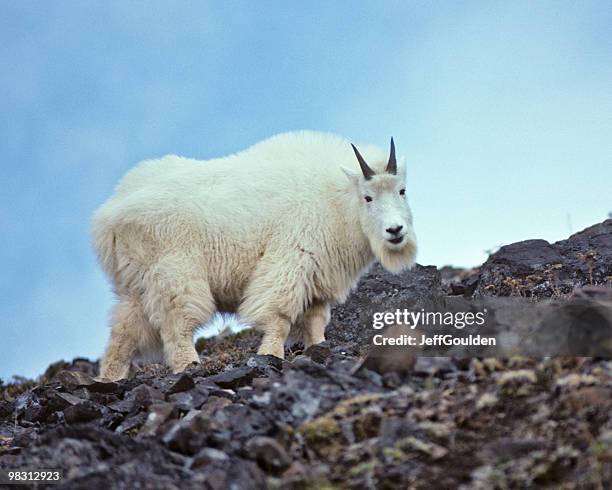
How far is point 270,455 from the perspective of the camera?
A: 4.83 meters

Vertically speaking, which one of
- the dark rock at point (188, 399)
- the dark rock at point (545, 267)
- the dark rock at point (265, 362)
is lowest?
the dark rock at point (188, 399)

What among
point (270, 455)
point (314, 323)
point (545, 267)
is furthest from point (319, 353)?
point (545, 267)

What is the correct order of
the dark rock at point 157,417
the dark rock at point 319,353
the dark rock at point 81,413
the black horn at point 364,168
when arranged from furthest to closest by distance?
the black horn at point 364,168 < the dark rock at point 319,353 < the dark rock at point 81,413 < the dark rock at point 157,417

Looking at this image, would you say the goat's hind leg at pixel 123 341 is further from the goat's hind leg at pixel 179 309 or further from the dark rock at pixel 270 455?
the dark rock at pixel 270 455

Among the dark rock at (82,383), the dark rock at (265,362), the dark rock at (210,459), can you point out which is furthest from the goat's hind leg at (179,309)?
the dark rock at (210,459)

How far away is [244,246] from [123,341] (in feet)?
5.90

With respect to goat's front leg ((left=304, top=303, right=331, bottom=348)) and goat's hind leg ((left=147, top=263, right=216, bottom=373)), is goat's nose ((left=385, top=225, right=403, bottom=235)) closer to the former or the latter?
goat's front leg ((left=304, top=303, right=331, bottom=348))

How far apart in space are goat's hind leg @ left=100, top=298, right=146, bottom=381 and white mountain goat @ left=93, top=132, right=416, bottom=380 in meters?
0.01

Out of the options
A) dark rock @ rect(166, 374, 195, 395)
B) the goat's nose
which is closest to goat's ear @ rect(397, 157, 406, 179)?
the goat's nose

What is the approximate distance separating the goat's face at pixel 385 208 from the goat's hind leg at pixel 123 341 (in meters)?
2.83

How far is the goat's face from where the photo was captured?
9.98 meters

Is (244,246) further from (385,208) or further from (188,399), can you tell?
(188,399)

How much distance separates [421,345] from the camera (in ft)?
20.2

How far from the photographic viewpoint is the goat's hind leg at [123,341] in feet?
33.2
